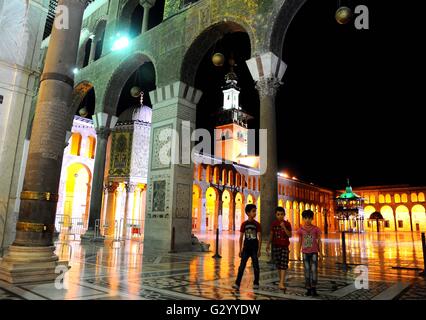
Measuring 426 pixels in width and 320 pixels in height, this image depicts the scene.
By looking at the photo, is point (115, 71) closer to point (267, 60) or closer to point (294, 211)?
point (267, 60)

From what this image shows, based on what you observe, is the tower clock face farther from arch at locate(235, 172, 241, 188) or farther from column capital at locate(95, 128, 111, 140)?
arch at locate(235, 172, 241, 188)

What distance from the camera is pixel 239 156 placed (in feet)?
159

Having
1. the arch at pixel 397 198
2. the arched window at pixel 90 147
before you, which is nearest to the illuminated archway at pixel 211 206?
the arched window at pixel 90 147

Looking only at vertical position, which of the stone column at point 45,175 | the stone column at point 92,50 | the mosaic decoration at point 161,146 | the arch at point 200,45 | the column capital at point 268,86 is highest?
the stone column at point 92,50

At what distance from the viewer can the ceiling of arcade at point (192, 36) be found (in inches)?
344

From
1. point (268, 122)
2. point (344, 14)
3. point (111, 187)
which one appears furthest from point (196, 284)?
point (111, 187)

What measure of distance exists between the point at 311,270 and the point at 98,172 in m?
11.3

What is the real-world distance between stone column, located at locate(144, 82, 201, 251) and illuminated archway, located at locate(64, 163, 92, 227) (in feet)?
62.1

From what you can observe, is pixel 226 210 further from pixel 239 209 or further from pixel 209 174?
pixel 209 174

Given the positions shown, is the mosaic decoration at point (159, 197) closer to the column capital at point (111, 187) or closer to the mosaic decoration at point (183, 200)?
the mosaic decoration at point (183, 200)

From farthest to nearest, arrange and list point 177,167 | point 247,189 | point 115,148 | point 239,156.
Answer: point 239,156
point 247,189
point 115,148
point 177,167

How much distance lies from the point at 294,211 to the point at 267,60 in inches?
1796

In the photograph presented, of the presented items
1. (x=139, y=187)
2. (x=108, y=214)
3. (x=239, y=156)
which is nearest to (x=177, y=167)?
(x=139, y=187)

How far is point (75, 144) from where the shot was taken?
26.9 metres
